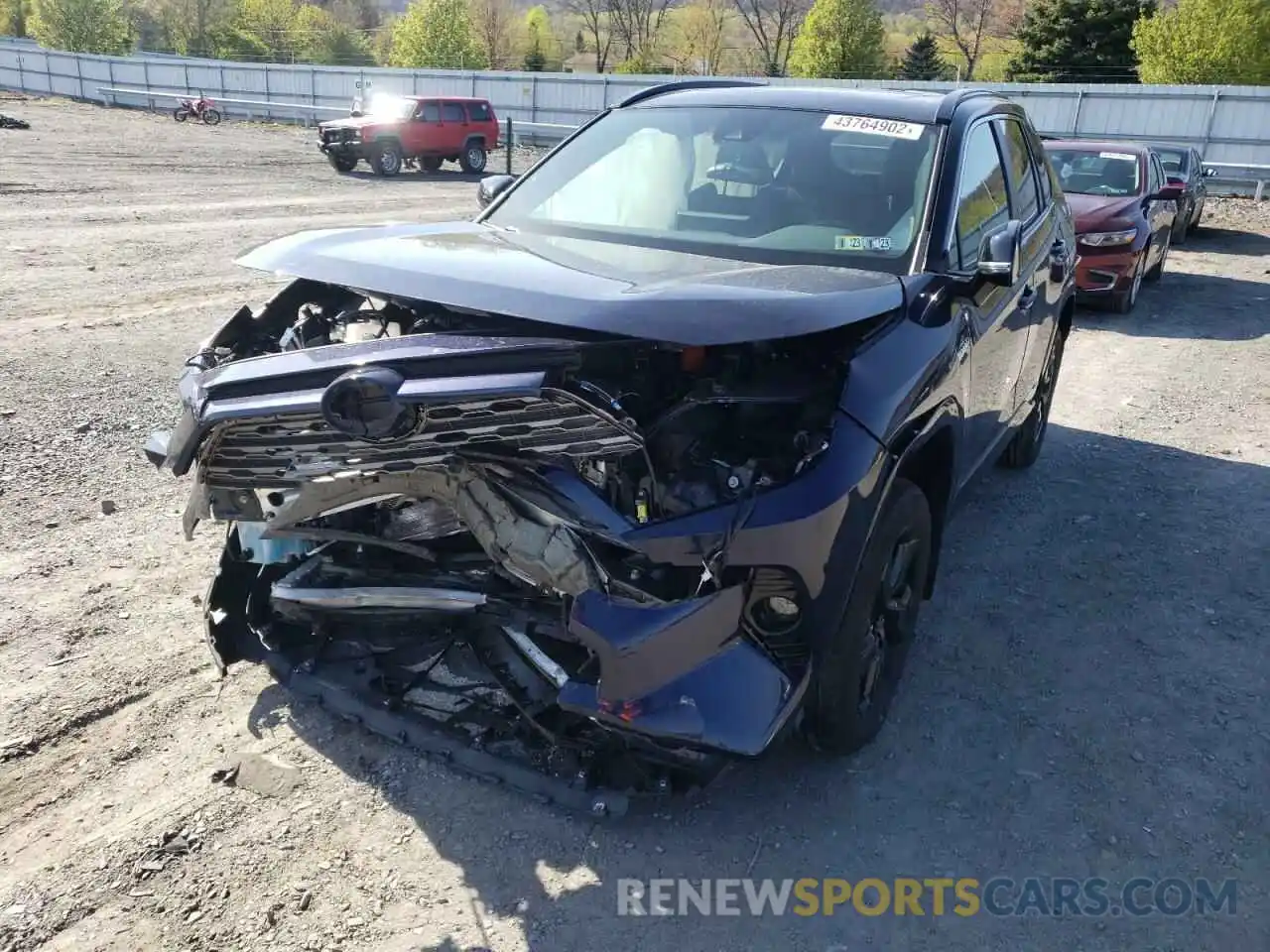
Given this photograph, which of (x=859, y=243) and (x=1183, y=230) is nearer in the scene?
(x=859, y=243)

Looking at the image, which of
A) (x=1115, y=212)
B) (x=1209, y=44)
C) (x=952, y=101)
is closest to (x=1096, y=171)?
(x=1115, y=212)

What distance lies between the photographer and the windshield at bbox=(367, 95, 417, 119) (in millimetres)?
24609

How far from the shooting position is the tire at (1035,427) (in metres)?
5.76

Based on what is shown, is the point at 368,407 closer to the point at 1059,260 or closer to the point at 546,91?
the point at 1059,260

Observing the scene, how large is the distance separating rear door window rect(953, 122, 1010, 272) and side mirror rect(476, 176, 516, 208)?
1.96 metres

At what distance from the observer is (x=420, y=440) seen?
2.54 meters

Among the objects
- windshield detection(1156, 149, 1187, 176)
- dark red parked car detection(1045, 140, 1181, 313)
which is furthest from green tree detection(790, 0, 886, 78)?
dark red parked car detection(1045, 140, 1181, 313)

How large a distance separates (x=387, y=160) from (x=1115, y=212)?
1792 centimetres

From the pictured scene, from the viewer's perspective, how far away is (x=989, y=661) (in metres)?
3.92

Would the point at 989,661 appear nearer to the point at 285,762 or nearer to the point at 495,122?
the point at 285,762

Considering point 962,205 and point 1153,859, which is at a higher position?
point 962,205

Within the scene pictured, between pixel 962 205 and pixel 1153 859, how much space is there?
91.8 inches

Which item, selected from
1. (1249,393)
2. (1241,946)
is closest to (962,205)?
(1241,946)

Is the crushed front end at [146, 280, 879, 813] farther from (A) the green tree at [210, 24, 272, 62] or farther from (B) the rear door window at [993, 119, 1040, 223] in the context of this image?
(A) the green tree at [210, 24, 272, 62]
